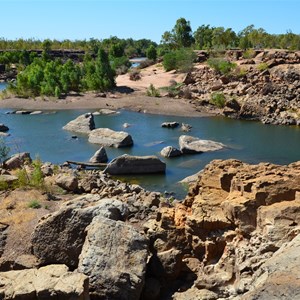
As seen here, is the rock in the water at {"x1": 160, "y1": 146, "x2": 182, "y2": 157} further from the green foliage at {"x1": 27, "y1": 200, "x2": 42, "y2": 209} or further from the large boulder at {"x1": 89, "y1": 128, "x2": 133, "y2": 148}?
the green foliage at {"x1": 27, "y1": 200, "x2": 42, "y2": 209}

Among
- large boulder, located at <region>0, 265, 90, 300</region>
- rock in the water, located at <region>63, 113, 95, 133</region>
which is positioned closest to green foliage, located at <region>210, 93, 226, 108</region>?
rock in the water, located at <region>63, 113, 95, 133</region>

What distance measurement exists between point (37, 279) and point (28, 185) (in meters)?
11.3

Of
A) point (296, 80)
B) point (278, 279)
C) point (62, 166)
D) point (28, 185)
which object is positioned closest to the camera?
point (278, 279)

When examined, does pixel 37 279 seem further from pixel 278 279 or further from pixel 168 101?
pixel 168 101

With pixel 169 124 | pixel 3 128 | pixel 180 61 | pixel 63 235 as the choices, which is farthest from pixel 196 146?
pixel 180 61

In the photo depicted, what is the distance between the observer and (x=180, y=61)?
75188 millimetres

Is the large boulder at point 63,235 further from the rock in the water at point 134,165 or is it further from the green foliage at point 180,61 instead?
the green foliage at point 180,61

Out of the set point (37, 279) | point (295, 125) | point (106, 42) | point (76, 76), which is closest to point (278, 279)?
point (37, 279)

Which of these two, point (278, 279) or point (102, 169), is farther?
point (102, 169)

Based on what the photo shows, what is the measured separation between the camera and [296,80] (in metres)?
54.6

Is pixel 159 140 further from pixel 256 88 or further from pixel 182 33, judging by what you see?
pixel 182 33

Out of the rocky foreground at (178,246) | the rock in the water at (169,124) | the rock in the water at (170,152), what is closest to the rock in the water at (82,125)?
the rock in the water at (169,124)

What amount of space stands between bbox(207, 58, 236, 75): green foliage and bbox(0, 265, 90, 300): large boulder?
55.2 m

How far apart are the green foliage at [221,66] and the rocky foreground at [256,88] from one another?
2.03ft
